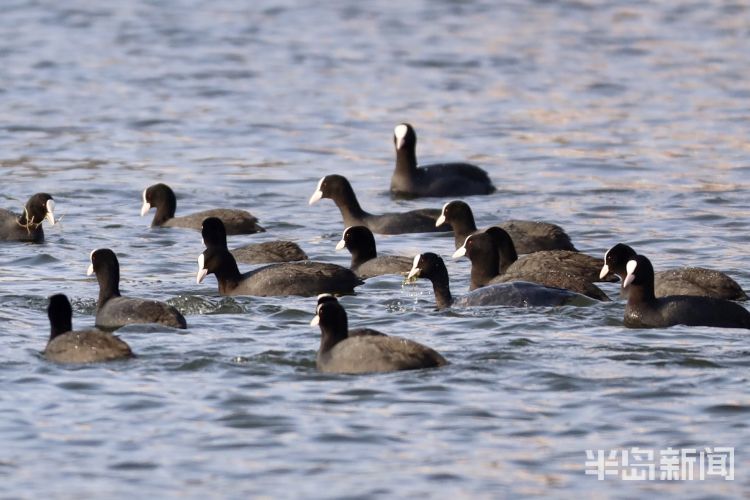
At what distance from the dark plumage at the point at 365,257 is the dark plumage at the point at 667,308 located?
Result: 8.10 feet

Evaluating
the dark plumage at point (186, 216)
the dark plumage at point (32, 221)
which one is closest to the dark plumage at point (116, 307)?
the dark plumage at point (32, 221)

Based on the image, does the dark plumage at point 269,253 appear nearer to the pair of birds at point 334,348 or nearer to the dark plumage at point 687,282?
the dark plumage at point 687,282

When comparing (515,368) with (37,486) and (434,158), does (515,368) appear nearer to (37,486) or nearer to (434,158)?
(37,486)

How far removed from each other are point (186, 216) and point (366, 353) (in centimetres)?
670

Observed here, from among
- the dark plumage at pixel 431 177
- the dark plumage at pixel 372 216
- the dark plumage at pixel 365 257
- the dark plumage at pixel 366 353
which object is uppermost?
the dark plumage at pixel 431 177

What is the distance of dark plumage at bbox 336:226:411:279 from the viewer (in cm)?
1416

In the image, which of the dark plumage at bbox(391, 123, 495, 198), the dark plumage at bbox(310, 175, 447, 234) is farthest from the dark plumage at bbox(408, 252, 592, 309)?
the dark plumage at bbox(391, 123, 495, 198)

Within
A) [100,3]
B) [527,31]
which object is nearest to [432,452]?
[527,31]

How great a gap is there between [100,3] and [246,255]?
22.9 m

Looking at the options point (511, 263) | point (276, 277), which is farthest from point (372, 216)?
point (276, 277)

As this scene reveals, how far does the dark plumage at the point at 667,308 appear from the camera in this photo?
11.7 meters

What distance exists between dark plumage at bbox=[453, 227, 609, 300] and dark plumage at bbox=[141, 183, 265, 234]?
3.18m

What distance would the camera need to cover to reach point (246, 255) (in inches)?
586

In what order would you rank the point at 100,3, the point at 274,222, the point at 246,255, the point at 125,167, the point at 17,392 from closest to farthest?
the point at 17,392, the point at 246,255, the point at 274,222, the point at 125,167, the point at 100,3
